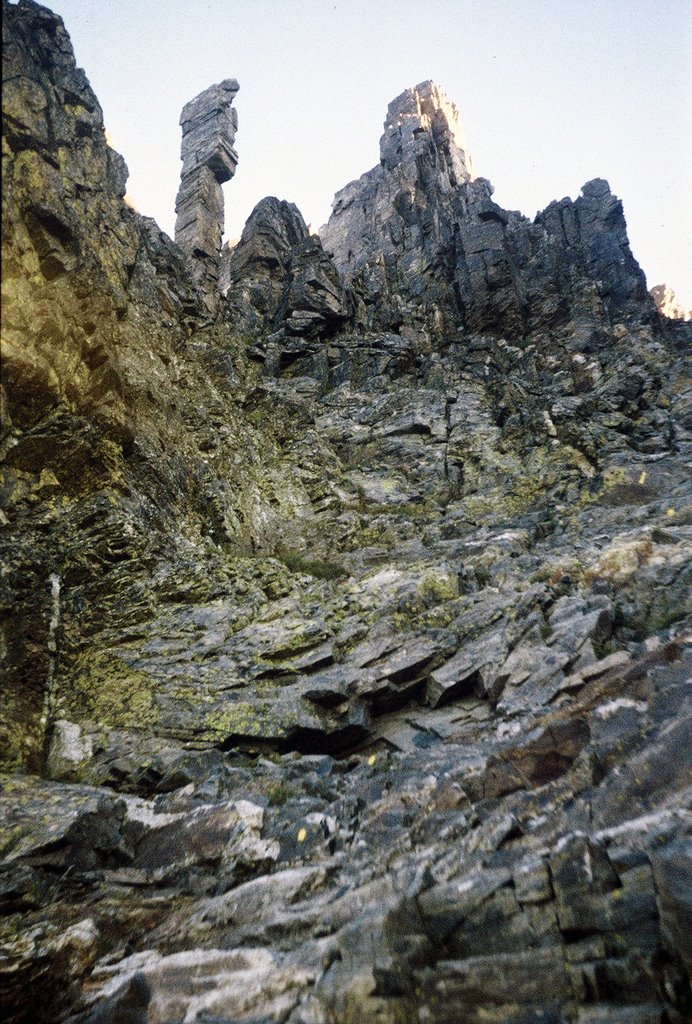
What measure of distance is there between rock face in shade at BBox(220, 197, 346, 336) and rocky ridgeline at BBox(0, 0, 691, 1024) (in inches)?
22.6

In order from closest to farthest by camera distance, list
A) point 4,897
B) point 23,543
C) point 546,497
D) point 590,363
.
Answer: point 4,897 → point 23,543 → point 546,497 → point 590,363

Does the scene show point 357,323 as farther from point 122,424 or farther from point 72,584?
point 72,584

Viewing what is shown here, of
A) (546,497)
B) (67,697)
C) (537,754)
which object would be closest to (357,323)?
(546,497)

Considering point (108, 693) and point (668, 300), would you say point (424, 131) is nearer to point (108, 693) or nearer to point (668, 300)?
point (668, 300)

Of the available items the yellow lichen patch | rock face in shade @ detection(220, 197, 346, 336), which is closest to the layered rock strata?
rock face in shade @ detection(220, 197, 346, 336)

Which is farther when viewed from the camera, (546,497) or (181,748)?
(546,497)

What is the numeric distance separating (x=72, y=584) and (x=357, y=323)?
33892mm

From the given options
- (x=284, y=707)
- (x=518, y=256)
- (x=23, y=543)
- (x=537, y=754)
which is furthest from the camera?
(x=518, y=256)

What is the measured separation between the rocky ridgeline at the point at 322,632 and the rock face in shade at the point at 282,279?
57 cm

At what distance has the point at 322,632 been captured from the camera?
20.8 metres

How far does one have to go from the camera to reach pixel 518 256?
51750 millimetres

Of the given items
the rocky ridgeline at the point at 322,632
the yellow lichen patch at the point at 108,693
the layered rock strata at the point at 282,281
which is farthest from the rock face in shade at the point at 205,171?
the yellow lichen patch at the point at 108,693

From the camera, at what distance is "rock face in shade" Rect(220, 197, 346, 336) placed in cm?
4509

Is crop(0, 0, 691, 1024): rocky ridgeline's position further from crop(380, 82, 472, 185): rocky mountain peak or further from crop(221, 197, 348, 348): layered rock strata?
crop(380, 82, 472, 185): rocky mountain peak
